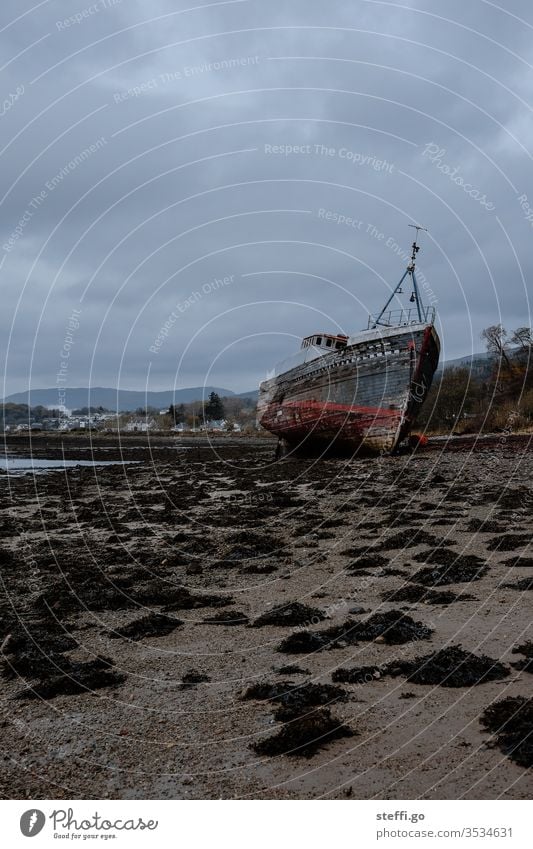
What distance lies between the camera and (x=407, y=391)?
3288 centimetres

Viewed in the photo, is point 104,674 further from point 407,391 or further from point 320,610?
point 407,391

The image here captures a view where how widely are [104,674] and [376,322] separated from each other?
32094mm

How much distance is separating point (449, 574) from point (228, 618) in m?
3.89

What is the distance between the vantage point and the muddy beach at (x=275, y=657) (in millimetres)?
4941

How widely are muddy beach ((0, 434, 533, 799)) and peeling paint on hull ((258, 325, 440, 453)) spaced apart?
16.5m

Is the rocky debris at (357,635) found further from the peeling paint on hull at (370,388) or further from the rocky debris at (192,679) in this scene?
the peeling paint on hull at (370,388)

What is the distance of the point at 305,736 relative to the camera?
534 centimetres

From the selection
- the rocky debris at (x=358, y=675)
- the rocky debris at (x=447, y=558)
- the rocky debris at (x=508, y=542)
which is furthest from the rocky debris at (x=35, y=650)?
the rocky debris at (x=508, y=542)

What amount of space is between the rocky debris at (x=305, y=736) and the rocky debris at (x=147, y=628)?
11.9ft

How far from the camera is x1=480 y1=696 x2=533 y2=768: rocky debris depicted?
486 cm

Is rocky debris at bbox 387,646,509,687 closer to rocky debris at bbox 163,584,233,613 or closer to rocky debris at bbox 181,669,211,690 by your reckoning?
rocky debris at bbox 181,669,211,690

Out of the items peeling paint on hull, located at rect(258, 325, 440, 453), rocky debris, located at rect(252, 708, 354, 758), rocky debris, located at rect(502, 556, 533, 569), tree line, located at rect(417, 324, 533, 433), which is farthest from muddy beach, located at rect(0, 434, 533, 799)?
tree line, located at rect(417, 324, 533, 433)

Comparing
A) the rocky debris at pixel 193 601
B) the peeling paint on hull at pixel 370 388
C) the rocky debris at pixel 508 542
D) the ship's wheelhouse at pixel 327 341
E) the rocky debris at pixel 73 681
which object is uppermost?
the ship's wheelhouse at pixel 327 341
